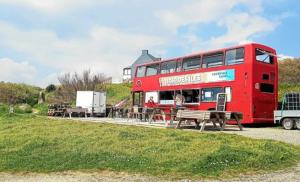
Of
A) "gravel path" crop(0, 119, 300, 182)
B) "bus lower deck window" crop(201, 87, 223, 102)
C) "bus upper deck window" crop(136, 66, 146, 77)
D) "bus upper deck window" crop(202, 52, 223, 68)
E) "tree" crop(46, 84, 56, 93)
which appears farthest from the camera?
"tree" crop(46, 84, 56, 93)

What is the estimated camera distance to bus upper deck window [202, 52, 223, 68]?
23.0 m

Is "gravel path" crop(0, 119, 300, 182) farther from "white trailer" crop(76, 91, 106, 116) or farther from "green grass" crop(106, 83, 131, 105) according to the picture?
"green grass" crop(106, 83, 131, 105)

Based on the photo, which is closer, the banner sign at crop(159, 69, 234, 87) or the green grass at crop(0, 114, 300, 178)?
the green grass at crop(0, 114, 300, 178)

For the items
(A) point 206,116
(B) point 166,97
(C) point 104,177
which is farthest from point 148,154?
(B) point 166,97

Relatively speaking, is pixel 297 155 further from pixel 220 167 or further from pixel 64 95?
pixel 64 95

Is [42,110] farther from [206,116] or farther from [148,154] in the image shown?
[148,154]

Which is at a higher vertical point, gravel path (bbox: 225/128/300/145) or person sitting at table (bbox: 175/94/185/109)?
person sitting at table (bbox: 175/94/185/109)

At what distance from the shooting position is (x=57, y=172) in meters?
9.89

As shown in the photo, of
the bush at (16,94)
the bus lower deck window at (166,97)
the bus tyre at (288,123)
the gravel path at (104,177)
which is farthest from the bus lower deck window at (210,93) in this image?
the bush at (16,94)

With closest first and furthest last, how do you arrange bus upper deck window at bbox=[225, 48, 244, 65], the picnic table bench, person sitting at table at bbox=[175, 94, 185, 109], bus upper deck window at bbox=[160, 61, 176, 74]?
the picnic table bench < bus upper deck window at bbox=[225, 48, 244, 65] < person sitting at table at bbox=[175, 94, 185, 109] < bus upper deck window at bbox=[160, 61, 176, 74]

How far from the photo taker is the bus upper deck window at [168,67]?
1044 inches

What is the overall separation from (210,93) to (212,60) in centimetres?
177

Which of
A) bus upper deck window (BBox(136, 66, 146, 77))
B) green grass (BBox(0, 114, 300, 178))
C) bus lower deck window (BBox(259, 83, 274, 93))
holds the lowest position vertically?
green grass (BBox(0, 114, 300, 178))

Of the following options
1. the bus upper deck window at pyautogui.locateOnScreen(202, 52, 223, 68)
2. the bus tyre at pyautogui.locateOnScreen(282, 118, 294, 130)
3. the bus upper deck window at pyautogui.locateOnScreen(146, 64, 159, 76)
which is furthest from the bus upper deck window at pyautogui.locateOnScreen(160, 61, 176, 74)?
the bus tyre at pyautogui.locateOnScreen(282, 118, 294, 130)
